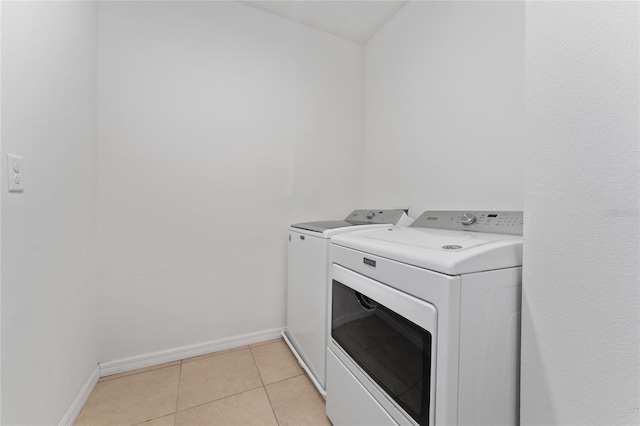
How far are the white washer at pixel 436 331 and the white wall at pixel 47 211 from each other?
46.3 inches

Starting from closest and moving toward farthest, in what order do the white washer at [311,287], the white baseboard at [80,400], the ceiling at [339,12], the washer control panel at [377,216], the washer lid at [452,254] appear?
the washer lid at [452,254]
the white baseboard at [80,400]
the white washer at [311,287]
the washer control panel at [377,216]
the ceiling at [339,12]

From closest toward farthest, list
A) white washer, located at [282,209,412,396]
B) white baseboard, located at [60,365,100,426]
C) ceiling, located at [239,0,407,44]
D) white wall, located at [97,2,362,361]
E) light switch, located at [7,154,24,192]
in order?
→ light switch, located at [7,154,24,192], white baseboard, located at [60,365,100,426], white washer, located at [282,209,412,396], white wall, located at [97,2,362,361], ceiling, located at [239,0,407,44]

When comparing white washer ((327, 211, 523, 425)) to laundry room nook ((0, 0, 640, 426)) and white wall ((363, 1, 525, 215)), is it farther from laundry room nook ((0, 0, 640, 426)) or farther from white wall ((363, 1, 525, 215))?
white wall ((363, 1, 525, 215))

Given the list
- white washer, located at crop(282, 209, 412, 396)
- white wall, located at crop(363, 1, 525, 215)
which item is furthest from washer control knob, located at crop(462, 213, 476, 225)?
white washer, located at crop(282, 209, 412, 396)

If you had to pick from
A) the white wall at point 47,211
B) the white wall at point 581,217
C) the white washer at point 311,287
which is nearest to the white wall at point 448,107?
the white washer at point 311,287

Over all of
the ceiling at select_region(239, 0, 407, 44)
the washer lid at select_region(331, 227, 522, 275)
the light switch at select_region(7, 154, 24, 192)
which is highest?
the ceiling at select_region(239, 0, 407, 44)

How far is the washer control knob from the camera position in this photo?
4.12 feet

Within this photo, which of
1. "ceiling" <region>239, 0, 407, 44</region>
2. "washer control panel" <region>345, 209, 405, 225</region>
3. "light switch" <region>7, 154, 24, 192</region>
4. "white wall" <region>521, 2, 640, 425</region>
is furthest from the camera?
"ceiling" <region>239, 0, 407, 44</region>

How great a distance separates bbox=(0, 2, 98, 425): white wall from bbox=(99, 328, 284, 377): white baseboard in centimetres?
18

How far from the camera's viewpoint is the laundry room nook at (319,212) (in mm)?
662

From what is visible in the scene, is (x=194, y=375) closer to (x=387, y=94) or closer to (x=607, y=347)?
(x=607, y=347)

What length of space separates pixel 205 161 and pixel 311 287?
3.67 ft

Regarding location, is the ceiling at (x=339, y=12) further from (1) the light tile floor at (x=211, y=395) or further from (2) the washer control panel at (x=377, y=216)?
(1) the light tile floor at (x=211, y=395)

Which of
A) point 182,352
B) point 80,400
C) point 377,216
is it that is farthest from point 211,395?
point 377,216
